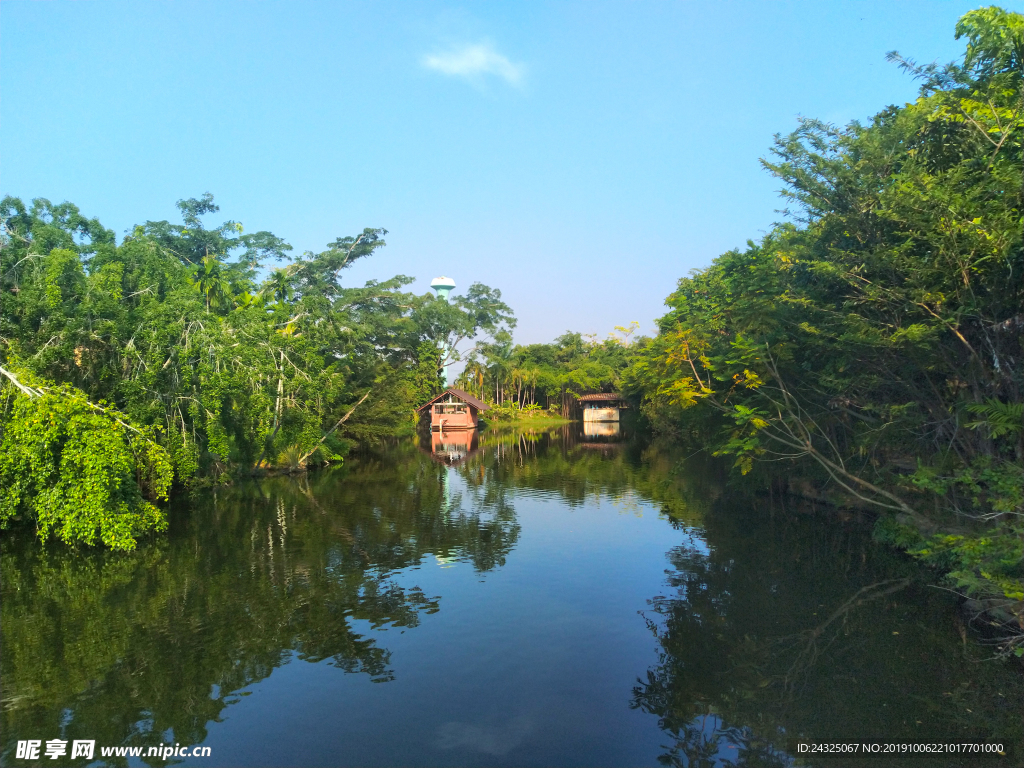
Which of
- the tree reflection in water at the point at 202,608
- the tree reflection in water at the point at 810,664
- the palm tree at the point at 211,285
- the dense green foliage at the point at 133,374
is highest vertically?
the palm tree at the point at 211,285

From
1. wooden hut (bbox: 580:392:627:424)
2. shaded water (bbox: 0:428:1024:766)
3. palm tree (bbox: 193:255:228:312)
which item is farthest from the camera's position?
wooden hut (bbox: 580:392:627:424)

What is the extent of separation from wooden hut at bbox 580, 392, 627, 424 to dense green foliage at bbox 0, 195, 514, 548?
35.5 m

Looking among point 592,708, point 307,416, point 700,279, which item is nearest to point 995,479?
point 592,708

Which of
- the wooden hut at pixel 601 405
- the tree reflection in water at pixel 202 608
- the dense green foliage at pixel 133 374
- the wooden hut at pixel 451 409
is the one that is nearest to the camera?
the tree reflection in water at pixel 202 608

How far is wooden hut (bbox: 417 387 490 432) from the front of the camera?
55.4m

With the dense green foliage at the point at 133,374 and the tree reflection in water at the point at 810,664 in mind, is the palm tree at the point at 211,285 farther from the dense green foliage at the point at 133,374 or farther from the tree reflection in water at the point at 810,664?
the tree reflection in water at the point at 810,664

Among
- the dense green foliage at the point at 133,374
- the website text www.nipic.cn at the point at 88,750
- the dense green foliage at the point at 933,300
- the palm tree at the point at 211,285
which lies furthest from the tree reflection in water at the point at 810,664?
the palm tree at the point at 211,285

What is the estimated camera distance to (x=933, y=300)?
9539 millimetres

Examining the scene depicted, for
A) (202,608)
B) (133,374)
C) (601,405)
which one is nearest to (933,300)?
(202,608)

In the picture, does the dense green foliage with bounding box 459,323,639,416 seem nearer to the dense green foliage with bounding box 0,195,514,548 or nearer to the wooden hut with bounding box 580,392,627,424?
the wooden hut with bounding box 580,392,627,424

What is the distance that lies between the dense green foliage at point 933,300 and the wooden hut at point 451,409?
41.8 meters

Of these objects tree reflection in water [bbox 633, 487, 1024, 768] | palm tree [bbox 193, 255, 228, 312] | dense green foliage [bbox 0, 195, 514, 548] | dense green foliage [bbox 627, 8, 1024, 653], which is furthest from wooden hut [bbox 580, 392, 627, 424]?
tree reflection in water [bbox 633, 487, 1024, 768]

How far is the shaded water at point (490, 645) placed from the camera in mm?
7039

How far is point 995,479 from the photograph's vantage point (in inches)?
313
